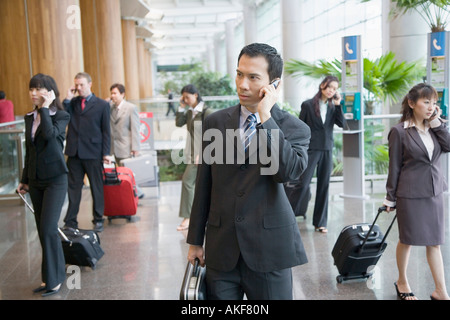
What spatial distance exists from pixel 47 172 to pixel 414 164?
313 cm

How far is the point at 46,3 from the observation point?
10594 millimetres

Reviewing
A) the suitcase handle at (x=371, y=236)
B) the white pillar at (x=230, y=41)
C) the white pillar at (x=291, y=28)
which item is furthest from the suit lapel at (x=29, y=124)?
the white pillar at (x=230, y=41)

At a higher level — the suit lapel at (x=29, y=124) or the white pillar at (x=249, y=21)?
the white pillar at (x=249, y=21)

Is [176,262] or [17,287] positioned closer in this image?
[17,287]

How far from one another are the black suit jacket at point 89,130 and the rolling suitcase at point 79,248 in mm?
1657

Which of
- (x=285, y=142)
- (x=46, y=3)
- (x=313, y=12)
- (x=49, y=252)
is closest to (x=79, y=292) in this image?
(x=49, y=252)

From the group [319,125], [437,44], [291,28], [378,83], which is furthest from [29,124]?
[291,28]

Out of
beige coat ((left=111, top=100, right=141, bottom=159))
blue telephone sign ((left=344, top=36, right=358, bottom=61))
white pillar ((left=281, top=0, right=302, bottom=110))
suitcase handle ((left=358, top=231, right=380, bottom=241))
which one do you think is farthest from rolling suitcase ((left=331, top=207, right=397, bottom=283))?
white pillar ((left=281, top=0, right=302, bottom=110))

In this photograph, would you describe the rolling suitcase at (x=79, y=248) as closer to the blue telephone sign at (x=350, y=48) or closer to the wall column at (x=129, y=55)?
the blue telephone sign at (x=350, y=48)

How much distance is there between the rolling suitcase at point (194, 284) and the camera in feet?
8.32

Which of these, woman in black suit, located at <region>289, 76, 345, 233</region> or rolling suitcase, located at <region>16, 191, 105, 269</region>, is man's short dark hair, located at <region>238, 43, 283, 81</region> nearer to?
rolling suitcase, located at <region>16, 191, 105, 269</region>

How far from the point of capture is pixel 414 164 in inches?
176

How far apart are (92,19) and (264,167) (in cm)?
1733
